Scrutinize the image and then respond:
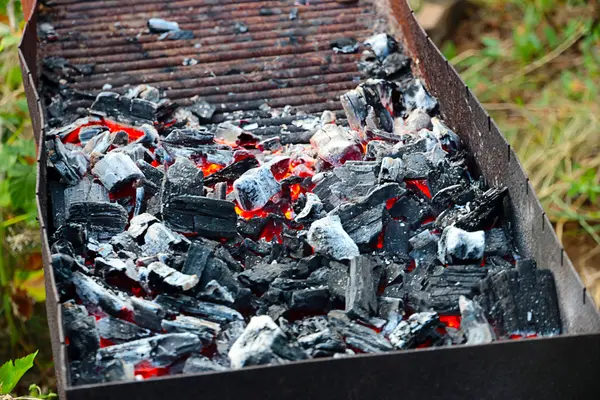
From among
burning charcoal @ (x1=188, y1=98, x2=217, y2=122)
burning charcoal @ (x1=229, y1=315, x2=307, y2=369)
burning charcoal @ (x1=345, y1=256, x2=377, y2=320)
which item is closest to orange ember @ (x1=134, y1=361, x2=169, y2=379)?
burning charcoal @ (x1=229, y1=315, x2=307, y2=369)

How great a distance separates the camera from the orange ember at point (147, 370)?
151 cm

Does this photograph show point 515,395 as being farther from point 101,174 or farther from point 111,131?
point 111,131

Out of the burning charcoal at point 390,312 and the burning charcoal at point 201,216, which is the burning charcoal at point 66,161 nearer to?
the burning charcoal at point 201,216

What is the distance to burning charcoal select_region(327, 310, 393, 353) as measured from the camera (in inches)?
60.3

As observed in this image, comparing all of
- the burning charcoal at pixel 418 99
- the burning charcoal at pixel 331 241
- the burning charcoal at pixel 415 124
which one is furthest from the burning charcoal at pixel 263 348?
the burning charcoal at pixel 418 99

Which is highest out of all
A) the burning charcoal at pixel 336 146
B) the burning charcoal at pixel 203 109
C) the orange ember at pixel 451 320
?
the burning charcoal at pixel 203 109

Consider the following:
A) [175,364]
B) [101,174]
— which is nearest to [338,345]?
[175,364]

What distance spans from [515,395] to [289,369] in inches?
16.9

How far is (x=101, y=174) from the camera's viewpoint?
2.04 metres

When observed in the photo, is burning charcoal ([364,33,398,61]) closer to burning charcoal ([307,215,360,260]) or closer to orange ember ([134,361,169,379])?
burning charcoal ([307,215,360,260])

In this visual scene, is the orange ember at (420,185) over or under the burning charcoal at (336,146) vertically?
under

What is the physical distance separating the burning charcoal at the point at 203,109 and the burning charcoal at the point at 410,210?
0.70 m

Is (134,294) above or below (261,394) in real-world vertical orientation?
above

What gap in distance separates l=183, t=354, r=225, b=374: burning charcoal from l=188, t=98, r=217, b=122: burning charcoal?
40.2 inches
